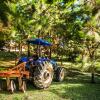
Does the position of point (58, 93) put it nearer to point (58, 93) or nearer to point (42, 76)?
point (58, 93)

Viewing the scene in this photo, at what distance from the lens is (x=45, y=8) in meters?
27.1

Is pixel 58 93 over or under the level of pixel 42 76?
under

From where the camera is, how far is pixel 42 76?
13531mm

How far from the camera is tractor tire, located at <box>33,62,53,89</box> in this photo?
13331 millimetres

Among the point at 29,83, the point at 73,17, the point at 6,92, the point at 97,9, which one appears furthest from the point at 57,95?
the point at 73,17

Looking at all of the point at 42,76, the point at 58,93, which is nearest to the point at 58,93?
the point at 58,93

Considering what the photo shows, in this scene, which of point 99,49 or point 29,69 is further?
point 99,49

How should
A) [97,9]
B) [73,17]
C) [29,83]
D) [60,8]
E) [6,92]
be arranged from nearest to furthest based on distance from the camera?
[97,9] → [6,92] → [29,83] → [73,17] → [60,8]

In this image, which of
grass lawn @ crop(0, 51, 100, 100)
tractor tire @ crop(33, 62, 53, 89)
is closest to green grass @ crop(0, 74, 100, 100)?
grass lawn @ crop(0, 51, 100, 100)

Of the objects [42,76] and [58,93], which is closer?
[58,93]

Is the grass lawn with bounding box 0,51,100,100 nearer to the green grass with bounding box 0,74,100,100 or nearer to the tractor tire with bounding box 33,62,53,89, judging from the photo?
the green grass with bounding box 0,74,100,100

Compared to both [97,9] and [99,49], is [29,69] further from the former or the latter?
[97,9]

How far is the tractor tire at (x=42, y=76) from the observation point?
525 inches

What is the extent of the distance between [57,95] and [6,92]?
2.22 metres
